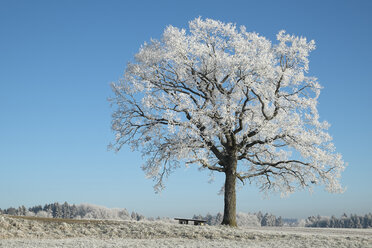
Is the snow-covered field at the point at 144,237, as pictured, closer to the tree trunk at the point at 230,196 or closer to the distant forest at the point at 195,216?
the tree trunk at the point at 230,196

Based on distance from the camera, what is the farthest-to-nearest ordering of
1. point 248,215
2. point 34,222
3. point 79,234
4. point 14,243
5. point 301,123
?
point 248,215, point 301,123, point 34,222, point 79,234, point 14,243

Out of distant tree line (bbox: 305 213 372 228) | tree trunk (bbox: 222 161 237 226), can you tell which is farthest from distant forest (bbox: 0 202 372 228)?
tree trunk (bbox: 222 161 237 226)

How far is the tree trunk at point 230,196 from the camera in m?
22.7

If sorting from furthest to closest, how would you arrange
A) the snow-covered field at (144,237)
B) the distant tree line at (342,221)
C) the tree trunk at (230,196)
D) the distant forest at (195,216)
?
the distant tree line at (342,221)
the distant forest at (195,216)
the tree trunk at (230,196)
the snow-covered field at (144,237)

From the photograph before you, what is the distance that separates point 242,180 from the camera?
24.6 m

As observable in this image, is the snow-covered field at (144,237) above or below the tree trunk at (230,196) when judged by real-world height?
below

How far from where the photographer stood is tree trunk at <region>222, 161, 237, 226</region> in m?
22.7

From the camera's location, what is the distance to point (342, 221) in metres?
69.2

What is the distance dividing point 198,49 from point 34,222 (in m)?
13.1

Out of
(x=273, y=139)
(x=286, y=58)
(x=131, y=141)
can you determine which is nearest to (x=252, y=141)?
(x=273, y=139)

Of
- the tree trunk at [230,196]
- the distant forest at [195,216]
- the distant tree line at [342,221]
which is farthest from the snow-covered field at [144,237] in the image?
the distant tree line at [342,221]

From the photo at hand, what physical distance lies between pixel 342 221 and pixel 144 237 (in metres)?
62.1

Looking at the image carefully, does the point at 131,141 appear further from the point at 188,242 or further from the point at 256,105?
the point at 188,242

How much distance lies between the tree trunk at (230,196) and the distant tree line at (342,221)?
46.9 m
